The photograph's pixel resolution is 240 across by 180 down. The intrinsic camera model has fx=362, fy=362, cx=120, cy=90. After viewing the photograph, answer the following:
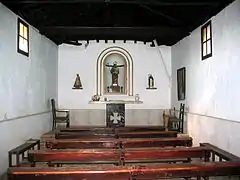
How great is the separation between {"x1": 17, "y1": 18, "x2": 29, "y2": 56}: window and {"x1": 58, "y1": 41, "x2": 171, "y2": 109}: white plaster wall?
3469 mm

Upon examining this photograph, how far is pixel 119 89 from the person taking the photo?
1113 cm

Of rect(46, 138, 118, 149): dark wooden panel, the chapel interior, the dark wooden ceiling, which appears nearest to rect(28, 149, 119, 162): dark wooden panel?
the chapel interior

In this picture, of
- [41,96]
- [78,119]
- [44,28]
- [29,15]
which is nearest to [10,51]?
[29,15]

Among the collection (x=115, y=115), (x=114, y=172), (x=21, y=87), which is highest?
(x=21, y=87)

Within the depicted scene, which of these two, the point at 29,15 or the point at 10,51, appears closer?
the point at 10,51

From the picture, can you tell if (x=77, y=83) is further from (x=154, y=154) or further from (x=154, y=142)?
(x=154, y=154)

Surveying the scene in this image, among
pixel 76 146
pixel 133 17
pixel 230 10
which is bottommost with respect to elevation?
pixel 76 146

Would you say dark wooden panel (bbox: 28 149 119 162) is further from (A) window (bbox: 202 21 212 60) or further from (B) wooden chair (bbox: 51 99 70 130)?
(B) wooden chair (bbox: 51 99 70 130)

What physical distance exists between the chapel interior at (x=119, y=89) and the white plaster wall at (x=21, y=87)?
19 millimetres

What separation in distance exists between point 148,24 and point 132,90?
9.42 feet

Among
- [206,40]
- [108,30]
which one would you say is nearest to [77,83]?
[108,30]

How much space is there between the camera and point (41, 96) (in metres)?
8.66

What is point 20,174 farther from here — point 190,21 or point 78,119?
point 78,119

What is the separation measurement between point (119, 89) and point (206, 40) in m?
4.34
